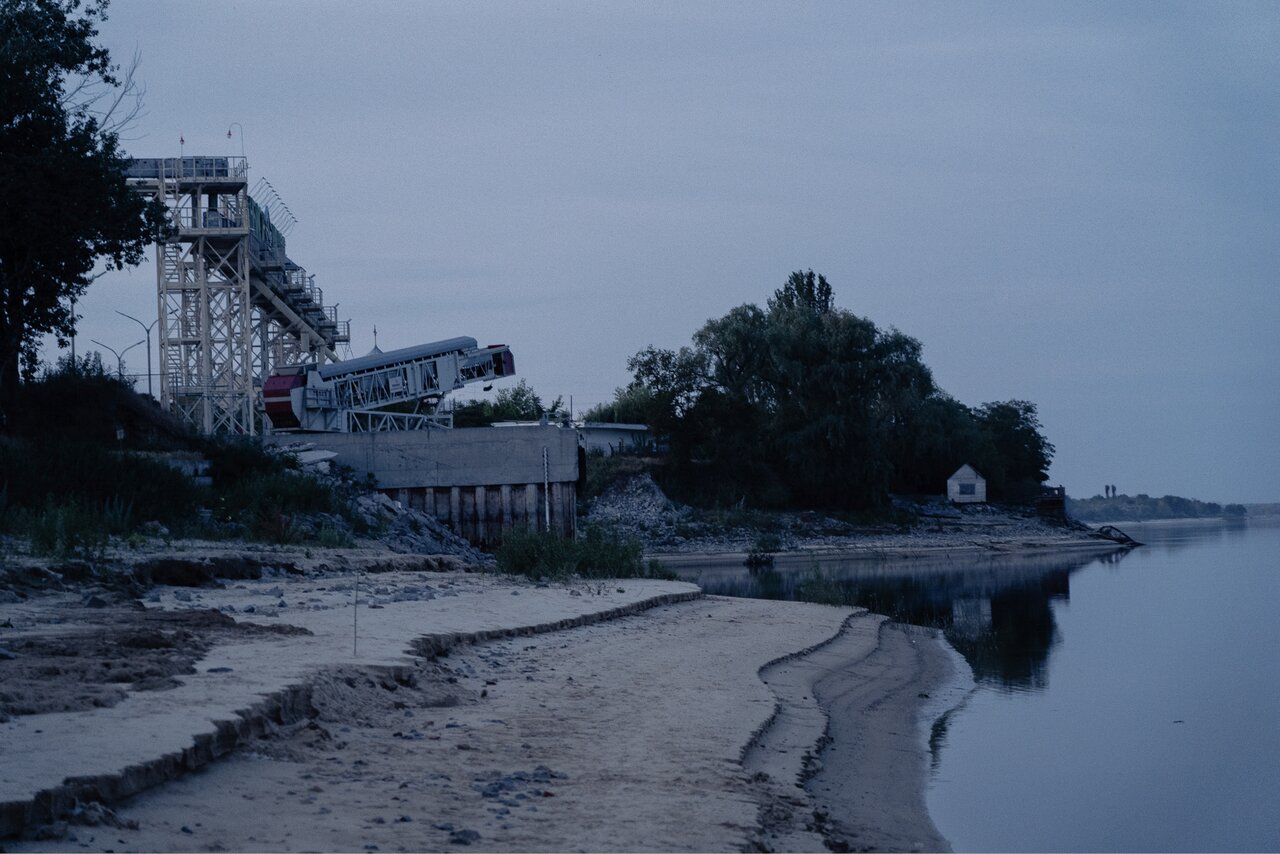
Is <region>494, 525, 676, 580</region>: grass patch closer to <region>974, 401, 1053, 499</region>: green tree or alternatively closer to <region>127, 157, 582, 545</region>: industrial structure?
<region>127, 157, 582, 545</region>: industrial structure

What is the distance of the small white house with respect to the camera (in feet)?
256

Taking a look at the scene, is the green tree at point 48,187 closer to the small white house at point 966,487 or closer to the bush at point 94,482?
the bush at point 94,482

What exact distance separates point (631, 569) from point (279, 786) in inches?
840

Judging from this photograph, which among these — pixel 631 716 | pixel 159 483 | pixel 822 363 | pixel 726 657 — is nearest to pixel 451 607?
pixel 726 657

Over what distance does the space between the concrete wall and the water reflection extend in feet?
20.6

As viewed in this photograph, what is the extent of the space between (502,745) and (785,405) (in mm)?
62470

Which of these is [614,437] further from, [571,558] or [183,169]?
[571,558]

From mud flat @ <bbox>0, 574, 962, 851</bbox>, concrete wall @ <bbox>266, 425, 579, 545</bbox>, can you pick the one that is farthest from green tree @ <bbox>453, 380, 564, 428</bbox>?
mud flat @ <bbox>0, 574, 962, 851</bbox>

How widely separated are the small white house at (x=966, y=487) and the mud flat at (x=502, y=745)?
210ft

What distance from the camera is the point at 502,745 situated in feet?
27.3

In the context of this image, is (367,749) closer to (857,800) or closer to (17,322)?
(857,800)

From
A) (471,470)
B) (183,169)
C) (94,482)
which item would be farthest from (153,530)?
(183,169)

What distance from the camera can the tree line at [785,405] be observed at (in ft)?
219

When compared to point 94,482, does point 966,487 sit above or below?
below
